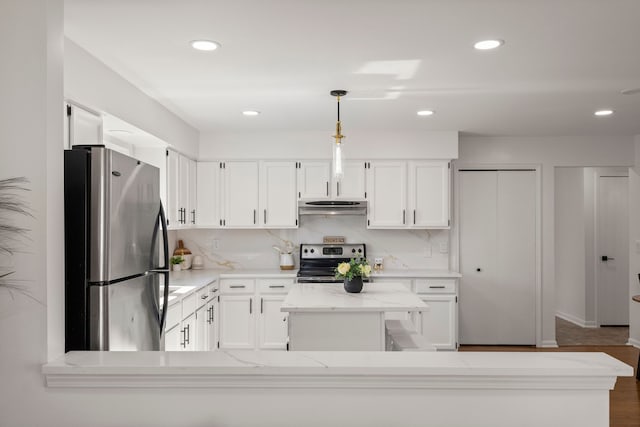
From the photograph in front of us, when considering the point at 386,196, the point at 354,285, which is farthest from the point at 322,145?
the point at 354,285

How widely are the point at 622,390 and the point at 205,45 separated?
428 centimetres

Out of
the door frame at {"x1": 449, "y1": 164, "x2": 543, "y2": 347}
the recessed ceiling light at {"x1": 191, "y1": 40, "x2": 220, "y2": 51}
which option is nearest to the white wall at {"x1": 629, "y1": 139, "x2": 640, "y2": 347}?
the door frame at {"x1": 449, "y1": 164, "x2": 543, "y2": 347}

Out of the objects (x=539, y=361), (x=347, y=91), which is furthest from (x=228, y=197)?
(x=539, y=361)

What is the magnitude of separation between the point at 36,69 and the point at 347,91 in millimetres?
2259

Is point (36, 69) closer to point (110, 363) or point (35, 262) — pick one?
point (35, 262)

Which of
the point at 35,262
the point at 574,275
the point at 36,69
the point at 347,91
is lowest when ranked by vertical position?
the point at 574,275

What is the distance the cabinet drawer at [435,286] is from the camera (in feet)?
17.9

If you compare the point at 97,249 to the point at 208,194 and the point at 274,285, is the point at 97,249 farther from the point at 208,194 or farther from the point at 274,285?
the point at 208,194

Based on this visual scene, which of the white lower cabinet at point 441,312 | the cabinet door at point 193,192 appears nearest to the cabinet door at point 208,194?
the cabinet door at point 193,192

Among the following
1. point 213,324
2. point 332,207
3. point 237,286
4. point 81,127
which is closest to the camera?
point 81,127

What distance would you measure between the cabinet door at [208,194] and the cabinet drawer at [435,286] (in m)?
2.26

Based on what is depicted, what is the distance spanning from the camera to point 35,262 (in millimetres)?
1921

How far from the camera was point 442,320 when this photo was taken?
Answer: 548 cm

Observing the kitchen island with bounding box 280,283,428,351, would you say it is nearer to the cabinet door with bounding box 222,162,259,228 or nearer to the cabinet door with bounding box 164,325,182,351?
the cabinet door with bounding box 164,325,182,351
